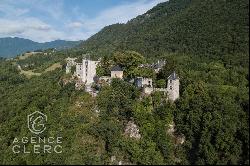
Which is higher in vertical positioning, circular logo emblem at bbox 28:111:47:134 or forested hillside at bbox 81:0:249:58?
forested hillside at bbox 81:0:249:58

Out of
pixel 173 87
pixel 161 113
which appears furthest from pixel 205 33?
pixel 161 113

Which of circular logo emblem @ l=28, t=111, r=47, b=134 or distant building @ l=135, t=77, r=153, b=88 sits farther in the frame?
circular logo emblem @ l=28, t=111, r=47, b=134

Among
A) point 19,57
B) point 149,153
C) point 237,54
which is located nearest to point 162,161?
point 149,153

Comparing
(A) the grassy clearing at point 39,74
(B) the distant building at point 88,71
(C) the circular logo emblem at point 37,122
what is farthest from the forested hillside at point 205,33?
(C) the circular logo emblem at point 37,122

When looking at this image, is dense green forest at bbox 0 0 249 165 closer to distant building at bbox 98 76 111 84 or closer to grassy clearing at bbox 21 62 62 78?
distant building at bbox 98 76 111 84

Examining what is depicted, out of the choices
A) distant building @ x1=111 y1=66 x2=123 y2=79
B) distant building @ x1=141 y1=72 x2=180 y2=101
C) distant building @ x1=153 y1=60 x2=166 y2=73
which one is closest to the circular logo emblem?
distant building @ x1=111 y1=66 x2=123 y2=79

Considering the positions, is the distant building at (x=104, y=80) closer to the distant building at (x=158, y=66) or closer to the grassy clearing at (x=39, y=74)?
the distant building at (x=158, y=66)

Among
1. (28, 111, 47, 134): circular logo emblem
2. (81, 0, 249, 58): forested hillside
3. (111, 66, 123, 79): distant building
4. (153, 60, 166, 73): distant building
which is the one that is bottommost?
(28, 111, 47, 134): circular logo emblem

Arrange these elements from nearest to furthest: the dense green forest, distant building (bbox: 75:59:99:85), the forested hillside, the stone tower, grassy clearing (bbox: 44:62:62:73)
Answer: the dense green forest → the stone tower → distant building (bbox: 75:59:99:85) → the forested hillside → grassy clearing (bbox: 44:62:62:73)

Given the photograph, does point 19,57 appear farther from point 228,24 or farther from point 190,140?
point 190,140
